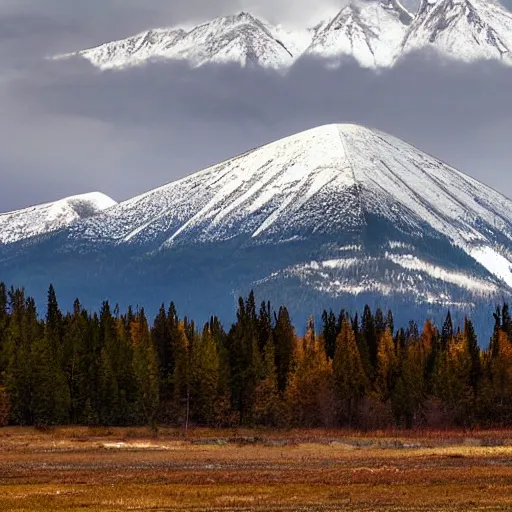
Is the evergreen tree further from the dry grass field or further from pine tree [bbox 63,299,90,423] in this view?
pine tree [bbox 63,299,90,423]

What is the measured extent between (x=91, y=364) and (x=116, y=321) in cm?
2302

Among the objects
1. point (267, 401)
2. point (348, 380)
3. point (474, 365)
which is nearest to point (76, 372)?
point (267, 401)

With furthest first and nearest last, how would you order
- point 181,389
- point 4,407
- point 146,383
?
1. point 181,389
2. point 146,383
3. point 4,407

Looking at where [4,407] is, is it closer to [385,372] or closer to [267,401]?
[267,401]

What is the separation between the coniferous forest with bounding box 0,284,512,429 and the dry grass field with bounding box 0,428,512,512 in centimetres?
1961

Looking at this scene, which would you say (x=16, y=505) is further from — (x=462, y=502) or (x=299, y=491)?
(x=462, y=502)

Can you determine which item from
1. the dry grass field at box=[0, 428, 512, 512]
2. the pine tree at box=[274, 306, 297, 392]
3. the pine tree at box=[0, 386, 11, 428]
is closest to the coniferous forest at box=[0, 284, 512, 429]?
the pine tree at box=[0, 386, 11, 428]

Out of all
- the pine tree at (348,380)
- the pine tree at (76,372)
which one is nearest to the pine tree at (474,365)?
the pine tree at (348,380)

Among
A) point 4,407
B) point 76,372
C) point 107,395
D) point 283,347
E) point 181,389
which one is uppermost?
point 283,347

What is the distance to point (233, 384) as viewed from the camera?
601 ft

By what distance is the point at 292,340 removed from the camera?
194875mm

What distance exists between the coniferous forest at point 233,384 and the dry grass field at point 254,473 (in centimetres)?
1961

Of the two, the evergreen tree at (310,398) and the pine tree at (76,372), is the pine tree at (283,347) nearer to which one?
the evergreen tree at (310,398)

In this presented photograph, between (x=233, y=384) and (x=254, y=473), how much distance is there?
3542 inches
